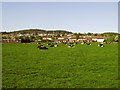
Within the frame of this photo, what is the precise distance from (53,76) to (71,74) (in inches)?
46.0

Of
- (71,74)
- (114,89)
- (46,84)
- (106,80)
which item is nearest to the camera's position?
(114,89)

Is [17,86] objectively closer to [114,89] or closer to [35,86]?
[35,86]

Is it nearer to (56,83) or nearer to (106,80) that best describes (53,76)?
(56,83)

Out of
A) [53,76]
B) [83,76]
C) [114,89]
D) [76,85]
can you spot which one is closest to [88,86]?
[76,85]

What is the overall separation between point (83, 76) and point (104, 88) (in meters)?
2.23

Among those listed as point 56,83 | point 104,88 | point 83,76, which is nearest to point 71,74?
point 83,76

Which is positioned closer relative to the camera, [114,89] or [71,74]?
[114,89]

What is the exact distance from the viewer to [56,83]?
358 inches

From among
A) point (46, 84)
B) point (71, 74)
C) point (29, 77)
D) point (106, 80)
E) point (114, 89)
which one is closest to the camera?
point (114, 89)

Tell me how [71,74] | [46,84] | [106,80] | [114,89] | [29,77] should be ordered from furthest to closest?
[71,74] < [29,77] < [106,80] < [46,84] < [114,89]

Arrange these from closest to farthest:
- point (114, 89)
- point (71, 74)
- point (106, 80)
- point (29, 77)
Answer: point (114, 89)
point (106, 80)
point (29, 77)
point (71, 74)

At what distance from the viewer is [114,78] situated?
1020 cm

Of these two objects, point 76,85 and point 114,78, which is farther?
point 114,78

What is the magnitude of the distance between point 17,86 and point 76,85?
9.00 feet
